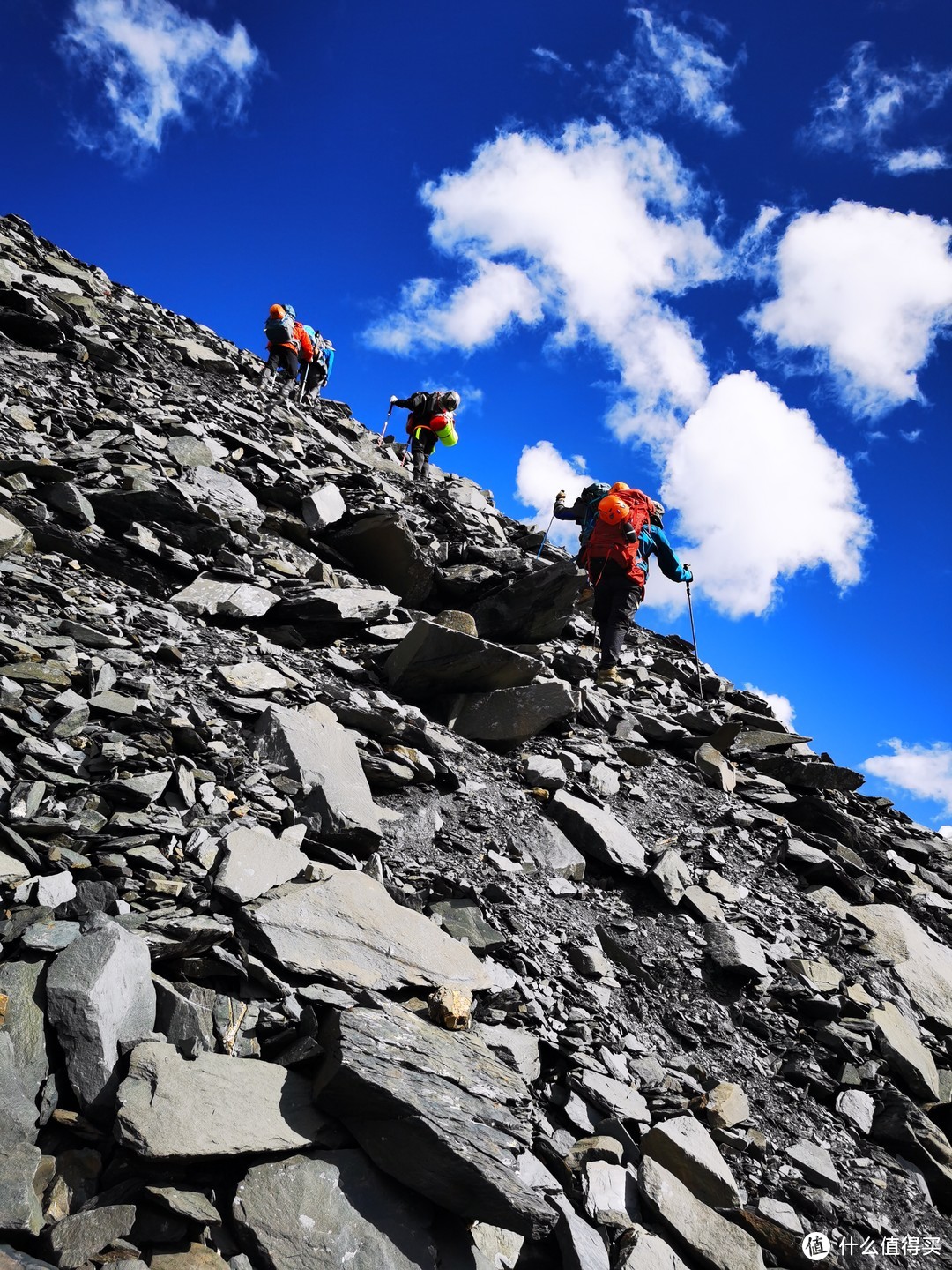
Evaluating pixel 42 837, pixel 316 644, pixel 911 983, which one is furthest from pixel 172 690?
pixel 911 983

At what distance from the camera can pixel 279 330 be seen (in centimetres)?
2047

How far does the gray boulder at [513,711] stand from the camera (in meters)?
9.10

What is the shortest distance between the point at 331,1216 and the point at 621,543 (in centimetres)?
1027

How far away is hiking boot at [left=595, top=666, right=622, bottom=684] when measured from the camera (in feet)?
40.1

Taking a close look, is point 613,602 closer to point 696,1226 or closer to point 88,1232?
point 696,1226

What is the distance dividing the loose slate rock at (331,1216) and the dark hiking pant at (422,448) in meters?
17.3

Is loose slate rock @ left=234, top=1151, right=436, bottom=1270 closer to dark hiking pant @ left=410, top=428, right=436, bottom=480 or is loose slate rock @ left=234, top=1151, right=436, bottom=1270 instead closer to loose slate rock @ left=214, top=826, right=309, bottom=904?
loose slate rock @ left=214, top=826, right=309, bottom=904

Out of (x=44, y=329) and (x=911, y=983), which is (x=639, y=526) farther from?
(x=44, y=329)

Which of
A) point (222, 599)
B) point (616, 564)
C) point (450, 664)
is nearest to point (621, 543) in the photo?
point (616, 564)

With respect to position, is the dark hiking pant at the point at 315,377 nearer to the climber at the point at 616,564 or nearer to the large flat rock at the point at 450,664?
the climber at the point at 616,564

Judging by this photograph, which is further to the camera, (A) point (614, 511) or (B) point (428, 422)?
(B) point (428, 422)

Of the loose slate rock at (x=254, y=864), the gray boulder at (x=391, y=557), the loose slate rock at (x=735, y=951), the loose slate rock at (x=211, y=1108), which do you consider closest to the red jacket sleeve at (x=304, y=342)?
the gray boulder at (x=391, y=557)

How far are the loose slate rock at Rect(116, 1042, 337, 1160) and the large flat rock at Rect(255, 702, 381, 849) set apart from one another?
2.30 meters

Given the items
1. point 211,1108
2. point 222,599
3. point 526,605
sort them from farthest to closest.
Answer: point 526,605, point 222,599, point 211,1108
